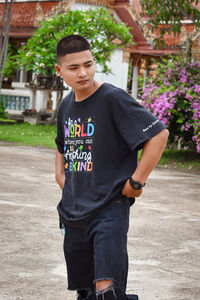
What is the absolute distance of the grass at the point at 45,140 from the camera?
1323 cm

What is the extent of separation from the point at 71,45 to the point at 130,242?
2871mm

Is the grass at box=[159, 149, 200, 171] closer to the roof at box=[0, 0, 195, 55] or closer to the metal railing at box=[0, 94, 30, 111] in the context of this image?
the roof at box=[0, 0, 195, 55]

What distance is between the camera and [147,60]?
2697 cm

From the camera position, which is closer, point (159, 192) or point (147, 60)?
point (159, 192)

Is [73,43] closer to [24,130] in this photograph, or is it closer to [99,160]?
[99,160]

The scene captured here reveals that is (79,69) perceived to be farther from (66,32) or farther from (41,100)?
(41,100)

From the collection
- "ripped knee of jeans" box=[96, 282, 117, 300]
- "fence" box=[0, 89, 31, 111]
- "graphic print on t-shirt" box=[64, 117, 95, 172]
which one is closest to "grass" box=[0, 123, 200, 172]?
"fence" box=[0, 89, 31, 111]

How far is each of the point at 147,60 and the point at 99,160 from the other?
24.1 metres

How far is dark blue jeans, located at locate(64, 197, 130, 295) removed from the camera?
308 centimetres

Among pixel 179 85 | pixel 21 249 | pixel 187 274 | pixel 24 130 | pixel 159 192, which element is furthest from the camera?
pixel 24 130

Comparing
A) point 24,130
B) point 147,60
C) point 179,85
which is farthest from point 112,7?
point 179,85

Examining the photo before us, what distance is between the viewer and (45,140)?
55.0 feet

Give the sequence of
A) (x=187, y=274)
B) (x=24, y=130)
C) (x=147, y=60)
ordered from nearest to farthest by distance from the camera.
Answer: (x=187, y=274), (x=24, y=130), (x=147, y=60)

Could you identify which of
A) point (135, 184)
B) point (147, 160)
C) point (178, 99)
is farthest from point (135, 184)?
point (178, 99)
